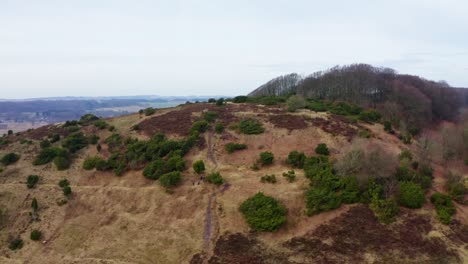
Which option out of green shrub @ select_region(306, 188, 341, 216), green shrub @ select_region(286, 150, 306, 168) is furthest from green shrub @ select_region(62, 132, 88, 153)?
green shrub @ select_region(306, 188, 341, 216)

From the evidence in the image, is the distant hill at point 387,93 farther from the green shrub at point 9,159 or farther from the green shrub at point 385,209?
the green shrub at point 9,159

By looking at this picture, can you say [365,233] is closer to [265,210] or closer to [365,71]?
[265,210]

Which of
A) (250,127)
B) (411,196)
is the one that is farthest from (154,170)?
(411,196)

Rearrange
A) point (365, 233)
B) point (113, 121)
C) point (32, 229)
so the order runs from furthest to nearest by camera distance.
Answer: point (113, 121)
point (32, 229)
point (365, 233)

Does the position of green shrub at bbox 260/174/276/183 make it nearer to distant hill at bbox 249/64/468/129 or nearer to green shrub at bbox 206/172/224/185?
green shrub at bbox 206/172/224/185

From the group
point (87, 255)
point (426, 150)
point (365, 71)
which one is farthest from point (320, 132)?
point (365, 71)

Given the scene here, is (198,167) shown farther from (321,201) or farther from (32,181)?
(32,181)
